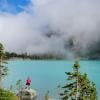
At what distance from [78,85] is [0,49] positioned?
28.4m

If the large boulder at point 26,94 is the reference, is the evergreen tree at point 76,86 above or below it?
below

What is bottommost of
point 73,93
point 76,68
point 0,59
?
point 73,93

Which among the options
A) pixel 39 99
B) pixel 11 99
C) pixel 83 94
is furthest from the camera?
pixel 39 99

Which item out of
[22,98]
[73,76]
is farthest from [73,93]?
[22,98]

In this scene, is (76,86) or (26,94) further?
(26,94)

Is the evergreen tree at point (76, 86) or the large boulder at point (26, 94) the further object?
the large boulder at point (26, 94)

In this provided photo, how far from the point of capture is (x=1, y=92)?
213ft

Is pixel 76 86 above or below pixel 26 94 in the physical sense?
below

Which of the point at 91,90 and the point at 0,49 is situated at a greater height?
the point at 0,49

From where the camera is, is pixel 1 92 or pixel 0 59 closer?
pixel 1 92

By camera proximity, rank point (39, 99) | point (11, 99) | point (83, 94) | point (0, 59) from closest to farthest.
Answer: point (83, 94), point (11, 99), point (0, 59), point (39, 99)

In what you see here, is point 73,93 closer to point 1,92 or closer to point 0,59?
point 1,92

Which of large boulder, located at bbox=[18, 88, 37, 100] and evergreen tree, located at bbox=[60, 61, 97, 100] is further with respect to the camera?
large boulder, located at bbox=[18, 88, 37, 100]

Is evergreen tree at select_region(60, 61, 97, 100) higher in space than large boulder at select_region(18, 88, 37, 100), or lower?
lower
